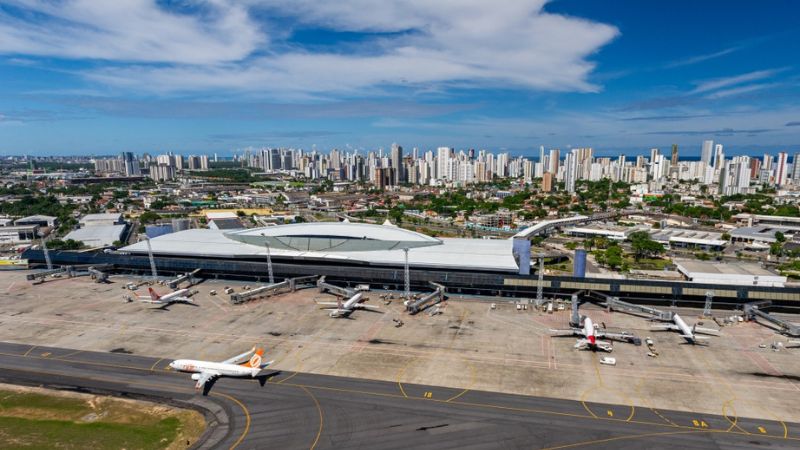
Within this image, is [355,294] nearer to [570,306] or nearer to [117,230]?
[570,306]

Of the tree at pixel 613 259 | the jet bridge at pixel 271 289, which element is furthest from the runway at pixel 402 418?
the tree at pixel 613 259

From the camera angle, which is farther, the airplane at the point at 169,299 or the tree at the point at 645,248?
the tree at the point at 645,248

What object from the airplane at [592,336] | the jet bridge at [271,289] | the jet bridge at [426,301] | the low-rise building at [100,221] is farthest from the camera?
the low-rise building at [100,221]

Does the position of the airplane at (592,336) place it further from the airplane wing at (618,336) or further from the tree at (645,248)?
the tree at (645,248)

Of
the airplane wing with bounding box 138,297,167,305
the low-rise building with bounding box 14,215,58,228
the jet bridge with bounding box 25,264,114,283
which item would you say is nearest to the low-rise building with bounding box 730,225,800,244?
the airplane wing with bounding box 138,297,167,305

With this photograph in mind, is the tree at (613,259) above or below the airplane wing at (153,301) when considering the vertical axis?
below

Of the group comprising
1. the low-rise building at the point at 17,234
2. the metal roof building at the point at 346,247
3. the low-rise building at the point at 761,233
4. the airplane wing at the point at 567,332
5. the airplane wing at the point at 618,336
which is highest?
the metal roof building at the point at 346,247

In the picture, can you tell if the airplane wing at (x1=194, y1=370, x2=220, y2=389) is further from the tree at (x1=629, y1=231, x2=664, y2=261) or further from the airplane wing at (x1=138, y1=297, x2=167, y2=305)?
the tree at (x1=629, y1=231, x2=664, y2=261)
